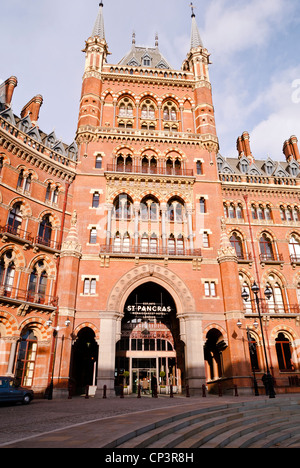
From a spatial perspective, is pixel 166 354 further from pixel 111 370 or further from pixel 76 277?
pixel 76 277

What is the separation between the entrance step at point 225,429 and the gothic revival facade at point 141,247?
30.0 ft

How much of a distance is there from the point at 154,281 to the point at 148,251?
285 centimetres

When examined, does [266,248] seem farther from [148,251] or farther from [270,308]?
[148,251]

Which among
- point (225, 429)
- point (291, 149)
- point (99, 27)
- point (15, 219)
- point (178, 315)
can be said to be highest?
point (99, 27)

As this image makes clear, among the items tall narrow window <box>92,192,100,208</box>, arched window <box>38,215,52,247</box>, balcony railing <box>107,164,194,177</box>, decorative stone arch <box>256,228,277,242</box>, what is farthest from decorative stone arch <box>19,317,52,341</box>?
decorative stone arch <box>256,228,277,242</box>

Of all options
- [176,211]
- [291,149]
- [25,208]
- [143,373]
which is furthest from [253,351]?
[291,149]

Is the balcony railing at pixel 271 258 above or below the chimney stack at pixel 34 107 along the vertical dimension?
below

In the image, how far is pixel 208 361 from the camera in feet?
107

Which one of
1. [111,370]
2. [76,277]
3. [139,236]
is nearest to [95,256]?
[76,277]

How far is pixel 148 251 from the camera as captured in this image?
1167 inches

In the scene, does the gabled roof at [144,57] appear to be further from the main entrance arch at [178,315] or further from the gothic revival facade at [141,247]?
the main entrance arch at [178,315]

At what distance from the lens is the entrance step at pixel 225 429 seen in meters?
8.77

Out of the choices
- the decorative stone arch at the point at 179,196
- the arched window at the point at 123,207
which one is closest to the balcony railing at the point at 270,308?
the decorative stone arch at the point at 179,196

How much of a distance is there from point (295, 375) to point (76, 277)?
2162cm
